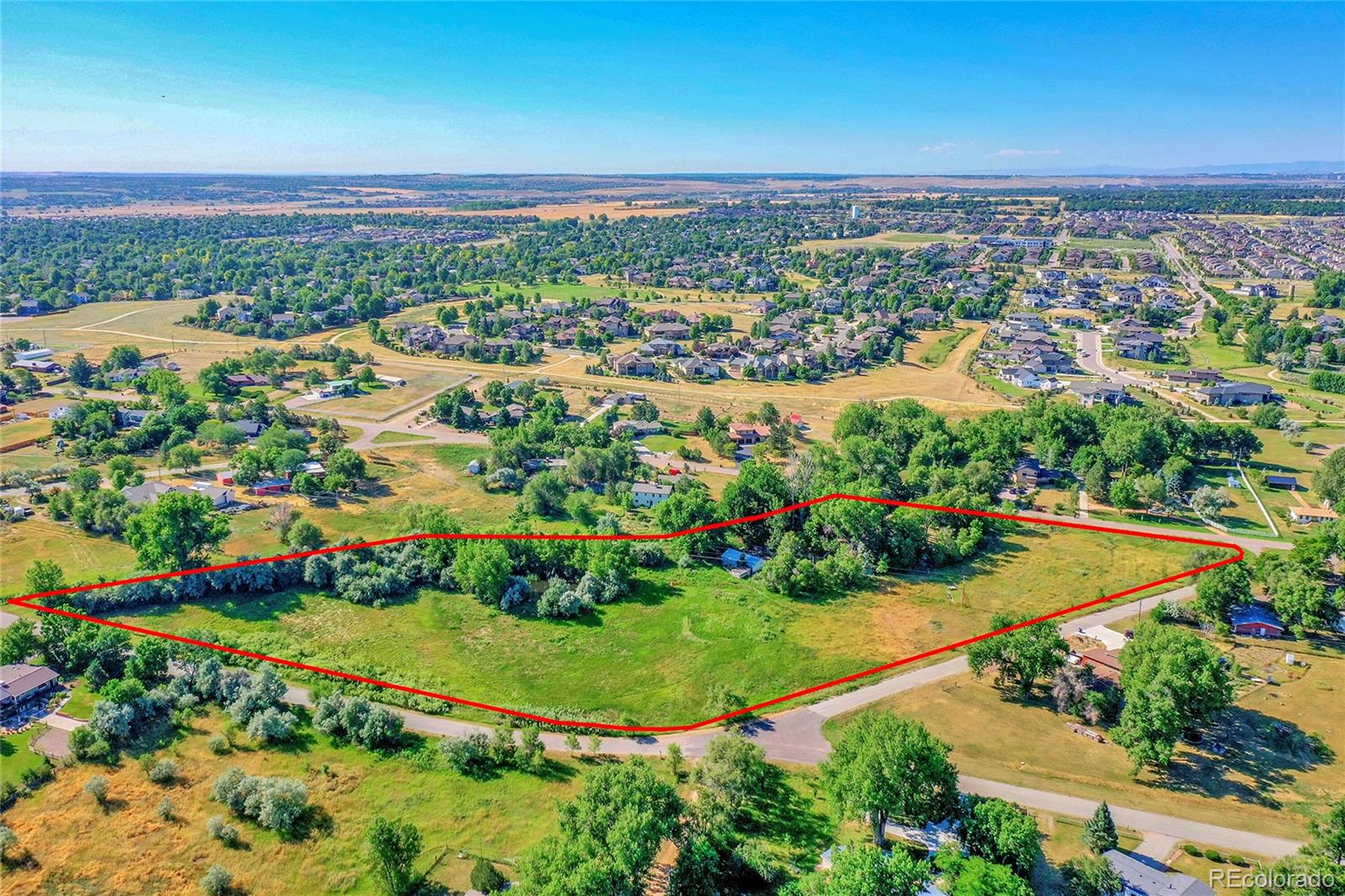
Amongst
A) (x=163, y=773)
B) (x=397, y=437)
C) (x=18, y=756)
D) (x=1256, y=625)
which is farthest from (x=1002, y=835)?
(x=397, y=437)

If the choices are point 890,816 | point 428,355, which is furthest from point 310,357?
point 890,816

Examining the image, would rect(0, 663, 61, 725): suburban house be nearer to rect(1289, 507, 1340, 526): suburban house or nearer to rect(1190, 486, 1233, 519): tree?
rect(1190, 486, 1233, 519): tree

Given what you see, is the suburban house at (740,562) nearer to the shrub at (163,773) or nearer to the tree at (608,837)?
the tree at (608,837)

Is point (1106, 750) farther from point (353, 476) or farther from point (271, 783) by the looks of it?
point (353, 476)

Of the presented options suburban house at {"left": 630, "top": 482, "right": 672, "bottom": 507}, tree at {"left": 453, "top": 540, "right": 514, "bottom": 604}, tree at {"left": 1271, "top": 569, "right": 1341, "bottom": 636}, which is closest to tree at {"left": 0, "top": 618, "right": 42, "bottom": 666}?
tree at {"left": 453, "top": 540, "right": 514, "bottom": 604}

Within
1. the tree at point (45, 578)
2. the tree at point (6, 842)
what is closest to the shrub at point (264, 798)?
the tree at point (6, 842)
